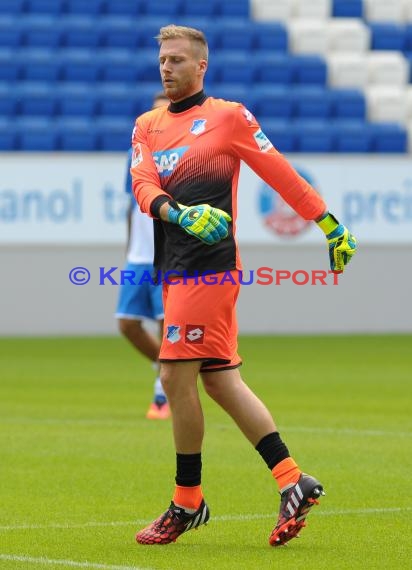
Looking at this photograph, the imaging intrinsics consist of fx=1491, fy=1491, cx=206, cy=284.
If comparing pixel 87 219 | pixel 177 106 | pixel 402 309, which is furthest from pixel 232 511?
pixel 402 309

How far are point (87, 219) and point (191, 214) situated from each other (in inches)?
552

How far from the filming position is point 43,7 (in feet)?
79.3

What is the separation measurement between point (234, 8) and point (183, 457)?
19.5 m

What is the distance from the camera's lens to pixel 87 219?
66.4 ft

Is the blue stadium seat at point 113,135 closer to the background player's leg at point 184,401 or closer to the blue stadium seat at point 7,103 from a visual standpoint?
the blue stadium seat at point 7,103

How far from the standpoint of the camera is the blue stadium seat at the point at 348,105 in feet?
79.7

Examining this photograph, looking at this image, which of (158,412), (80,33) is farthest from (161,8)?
(158,412)

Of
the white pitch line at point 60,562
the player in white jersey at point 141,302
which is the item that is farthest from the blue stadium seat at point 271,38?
the white pitch line at point 60,562

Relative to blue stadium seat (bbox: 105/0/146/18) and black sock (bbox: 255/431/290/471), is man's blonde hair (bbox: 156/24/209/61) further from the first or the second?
blue stadium seat (bbox: 105/0/146/18)

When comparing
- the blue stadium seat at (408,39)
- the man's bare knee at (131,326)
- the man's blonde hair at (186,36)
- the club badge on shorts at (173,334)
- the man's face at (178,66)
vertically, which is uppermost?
the man's blonde hair at (186,36)

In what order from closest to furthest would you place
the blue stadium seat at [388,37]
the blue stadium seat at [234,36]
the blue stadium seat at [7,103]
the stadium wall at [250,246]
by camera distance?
the stadium wall at [250,246] → the blue stadium seat at [7,103] → the blue stadium seat at [234,36] → the blue stadium seat at [388,37]

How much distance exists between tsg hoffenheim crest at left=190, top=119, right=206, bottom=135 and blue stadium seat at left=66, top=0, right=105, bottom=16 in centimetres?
1831

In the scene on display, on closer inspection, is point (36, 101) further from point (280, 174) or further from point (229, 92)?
point (280, 174)

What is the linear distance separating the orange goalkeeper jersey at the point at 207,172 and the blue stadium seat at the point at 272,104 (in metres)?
17.0
